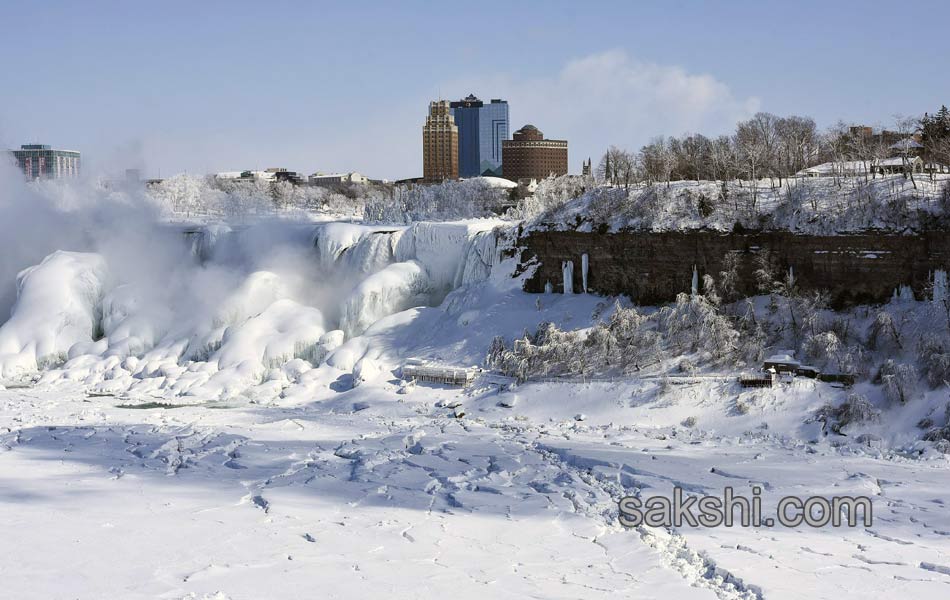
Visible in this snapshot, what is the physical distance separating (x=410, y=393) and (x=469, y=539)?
518 inches

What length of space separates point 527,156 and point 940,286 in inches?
6214

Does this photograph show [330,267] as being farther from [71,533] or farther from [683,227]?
[71,533]

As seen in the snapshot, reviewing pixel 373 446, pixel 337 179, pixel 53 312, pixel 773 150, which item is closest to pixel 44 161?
pixel 337 179

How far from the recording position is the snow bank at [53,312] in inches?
1465

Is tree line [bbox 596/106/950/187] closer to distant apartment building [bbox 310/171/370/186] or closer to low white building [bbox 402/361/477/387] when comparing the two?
low white building [bbox 402/361/477/387]

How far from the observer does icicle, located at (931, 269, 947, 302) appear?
26.0 m

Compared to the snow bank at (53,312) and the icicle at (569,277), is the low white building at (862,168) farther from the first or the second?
the snow bank at (53,312)

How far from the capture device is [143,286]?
40344 mm

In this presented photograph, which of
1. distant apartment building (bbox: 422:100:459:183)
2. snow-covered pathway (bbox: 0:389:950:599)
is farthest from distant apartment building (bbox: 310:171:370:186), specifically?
snow-covered pathway (bbox: 0:389:950:599)

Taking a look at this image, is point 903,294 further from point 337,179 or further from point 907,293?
point 337,179

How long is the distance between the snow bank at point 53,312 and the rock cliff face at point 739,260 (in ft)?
65.1

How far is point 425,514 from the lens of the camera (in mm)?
17125

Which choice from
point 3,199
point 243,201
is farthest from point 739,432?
point 243,201

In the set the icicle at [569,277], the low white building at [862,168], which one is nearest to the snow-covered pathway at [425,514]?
the icicle at [569,277]
